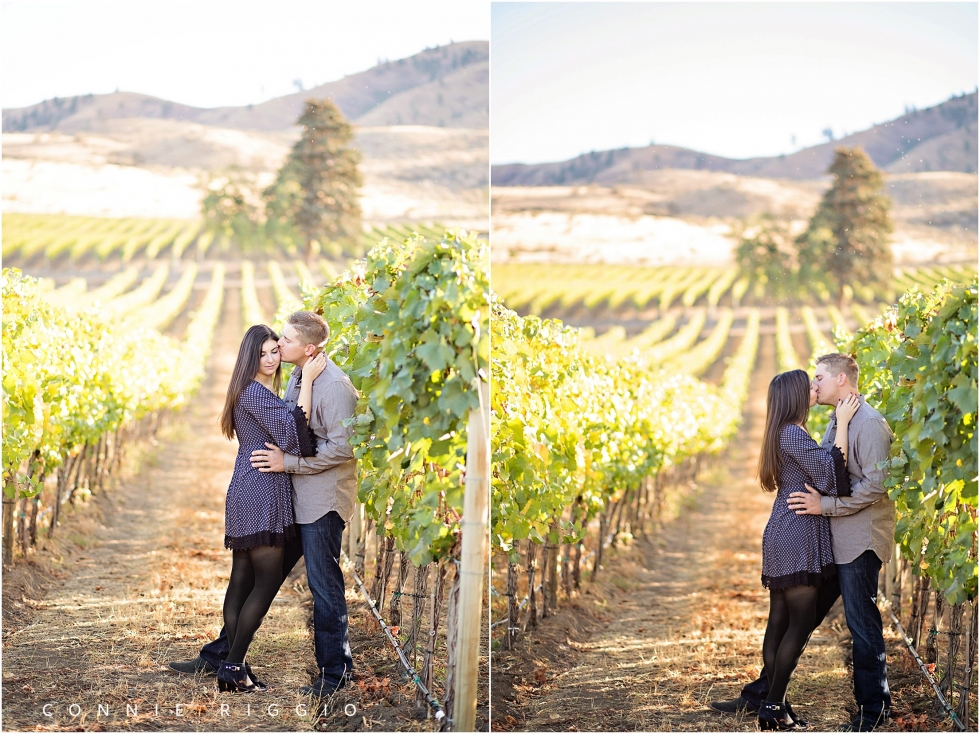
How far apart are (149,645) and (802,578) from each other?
8.38 feet

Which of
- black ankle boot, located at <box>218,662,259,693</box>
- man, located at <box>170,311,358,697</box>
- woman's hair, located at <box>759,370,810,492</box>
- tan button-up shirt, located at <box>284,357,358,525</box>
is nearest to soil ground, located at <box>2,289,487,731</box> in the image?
black ankle boot, located at <box>218,662,259,693</box>

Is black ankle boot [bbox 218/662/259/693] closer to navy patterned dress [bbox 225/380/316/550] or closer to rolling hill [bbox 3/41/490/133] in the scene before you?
navy patterned dress [bbox 225/380/316/550]

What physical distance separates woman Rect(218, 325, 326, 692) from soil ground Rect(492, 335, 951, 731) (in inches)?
38.1

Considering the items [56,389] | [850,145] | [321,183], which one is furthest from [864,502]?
[850,145]

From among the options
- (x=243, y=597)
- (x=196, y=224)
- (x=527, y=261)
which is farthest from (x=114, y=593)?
(x=196, y=224)

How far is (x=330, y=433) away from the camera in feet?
9.59

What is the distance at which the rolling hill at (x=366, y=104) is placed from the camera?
21.2 ft

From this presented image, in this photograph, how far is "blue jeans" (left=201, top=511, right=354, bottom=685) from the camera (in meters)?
2.92

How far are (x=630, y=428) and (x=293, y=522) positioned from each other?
2999mm

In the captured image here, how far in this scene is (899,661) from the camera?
381cm

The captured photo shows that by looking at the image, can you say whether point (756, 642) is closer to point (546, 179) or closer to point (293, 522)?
point (293, 522)

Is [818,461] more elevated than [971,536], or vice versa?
[818,461]

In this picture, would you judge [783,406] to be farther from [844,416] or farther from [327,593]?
[327,593]

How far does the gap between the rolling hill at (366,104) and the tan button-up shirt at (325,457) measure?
246cm
